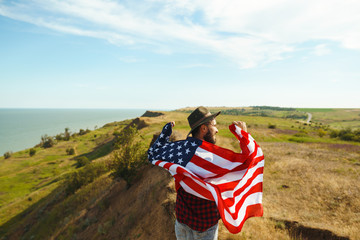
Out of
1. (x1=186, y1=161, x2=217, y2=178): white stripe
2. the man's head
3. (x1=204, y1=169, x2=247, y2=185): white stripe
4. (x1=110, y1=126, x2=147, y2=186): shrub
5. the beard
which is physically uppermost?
the man's head

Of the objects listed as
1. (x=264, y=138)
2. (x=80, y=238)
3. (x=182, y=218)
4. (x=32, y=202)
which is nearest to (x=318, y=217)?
(x=182, y=218)

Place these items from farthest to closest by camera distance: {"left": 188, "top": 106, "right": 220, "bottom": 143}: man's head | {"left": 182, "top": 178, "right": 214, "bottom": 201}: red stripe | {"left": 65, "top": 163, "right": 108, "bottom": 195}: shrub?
{"left": 65, "top": 163, "right": 108, "bottom": 195}: shrub < {"left": 188, "top": 106, "right": 220, "bottom": 143}: man's head < {"left": 182, "top": 178, "right": 214, "bottom": 201}: red stripe

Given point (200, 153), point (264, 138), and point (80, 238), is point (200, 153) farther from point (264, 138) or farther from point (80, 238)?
point (264, 138)

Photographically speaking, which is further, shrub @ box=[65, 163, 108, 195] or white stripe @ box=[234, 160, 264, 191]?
shrub @ box=[65, 163, 108, 195]

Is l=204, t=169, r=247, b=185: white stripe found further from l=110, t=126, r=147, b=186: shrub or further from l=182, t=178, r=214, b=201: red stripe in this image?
l=110, t=126, r=147, b=186: shrub

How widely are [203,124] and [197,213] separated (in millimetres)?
1809

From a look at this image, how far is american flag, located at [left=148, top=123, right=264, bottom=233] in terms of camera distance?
11.7 ft

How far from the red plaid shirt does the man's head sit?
1253 mm

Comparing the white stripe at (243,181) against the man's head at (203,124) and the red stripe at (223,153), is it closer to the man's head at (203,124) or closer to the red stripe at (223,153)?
the red stripe at (223,153)

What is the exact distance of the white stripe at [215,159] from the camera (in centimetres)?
370

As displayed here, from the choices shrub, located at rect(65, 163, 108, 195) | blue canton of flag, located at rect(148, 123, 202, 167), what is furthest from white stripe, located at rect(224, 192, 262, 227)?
shrub, located at rect(65, 163, 108, 195)

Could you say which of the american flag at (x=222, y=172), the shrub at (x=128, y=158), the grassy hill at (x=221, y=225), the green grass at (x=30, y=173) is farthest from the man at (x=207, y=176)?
the green grass at (x=30, y=173)

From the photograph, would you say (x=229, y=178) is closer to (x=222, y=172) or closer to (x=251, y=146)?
(x=222, y=172)

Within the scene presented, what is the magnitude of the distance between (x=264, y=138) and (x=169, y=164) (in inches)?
1364
